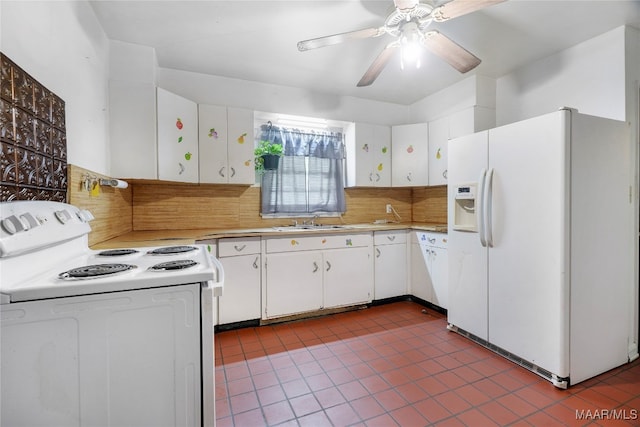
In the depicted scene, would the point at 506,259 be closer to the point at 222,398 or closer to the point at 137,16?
the point at 222,398

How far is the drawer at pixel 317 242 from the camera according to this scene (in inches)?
111

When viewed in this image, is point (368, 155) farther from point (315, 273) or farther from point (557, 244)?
point (557, 244)

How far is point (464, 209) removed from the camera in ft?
8.43

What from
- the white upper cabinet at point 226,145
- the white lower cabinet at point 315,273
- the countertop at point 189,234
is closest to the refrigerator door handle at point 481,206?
the countertop at point 189,234

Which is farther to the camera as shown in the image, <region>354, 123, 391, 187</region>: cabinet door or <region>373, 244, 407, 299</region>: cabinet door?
<region>354, 123, 391, 187</region>: cabinet door

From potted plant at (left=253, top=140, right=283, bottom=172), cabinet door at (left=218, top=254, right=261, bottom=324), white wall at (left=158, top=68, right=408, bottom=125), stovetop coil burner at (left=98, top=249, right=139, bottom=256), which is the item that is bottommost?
cabinet door at (left=218, top=254, right=261, bottom=324)

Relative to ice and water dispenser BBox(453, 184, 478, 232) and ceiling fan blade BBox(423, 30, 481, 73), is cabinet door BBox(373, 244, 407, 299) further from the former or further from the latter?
ceiling fan blade BBox(423, 30, 481, 73)

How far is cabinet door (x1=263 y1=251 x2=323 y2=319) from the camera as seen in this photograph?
9.17 ft

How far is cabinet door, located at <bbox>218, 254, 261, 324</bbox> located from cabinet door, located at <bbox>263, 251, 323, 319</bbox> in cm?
10

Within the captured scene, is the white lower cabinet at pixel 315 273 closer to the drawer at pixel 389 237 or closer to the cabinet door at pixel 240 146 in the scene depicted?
the drawer at pixel 389 237

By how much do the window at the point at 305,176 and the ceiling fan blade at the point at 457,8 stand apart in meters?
2.03

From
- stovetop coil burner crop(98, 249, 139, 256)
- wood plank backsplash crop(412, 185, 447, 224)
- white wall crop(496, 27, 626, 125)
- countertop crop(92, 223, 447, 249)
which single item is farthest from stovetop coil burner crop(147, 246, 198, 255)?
white wall crop(496, 27, 626, 125)
